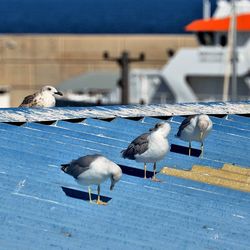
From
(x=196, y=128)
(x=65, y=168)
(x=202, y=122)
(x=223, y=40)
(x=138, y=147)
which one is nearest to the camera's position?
(x=65, y=168)

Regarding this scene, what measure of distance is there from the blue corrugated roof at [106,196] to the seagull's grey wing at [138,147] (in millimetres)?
228

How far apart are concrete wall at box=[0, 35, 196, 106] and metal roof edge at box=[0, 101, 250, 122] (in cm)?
5984

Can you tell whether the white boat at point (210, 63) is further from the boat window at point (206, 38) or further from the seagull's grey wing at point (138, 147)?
the seagull's grey wing at point (138, 147)

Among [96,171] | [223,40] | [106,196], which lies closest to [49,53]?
[223,40]

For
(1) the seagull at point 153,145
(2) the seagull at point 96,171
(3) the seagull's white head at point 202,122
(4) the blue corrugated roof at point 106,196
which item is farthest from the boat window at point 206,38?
(2) the seagull at point 96,171

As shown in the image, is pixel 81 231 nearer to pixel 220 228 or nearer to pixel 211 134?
pixel 220 228

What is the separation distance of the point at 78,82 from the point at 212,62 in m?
10.5

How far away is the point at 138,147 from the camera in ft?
45.1

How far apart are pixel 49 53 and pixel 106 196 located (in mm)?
66596

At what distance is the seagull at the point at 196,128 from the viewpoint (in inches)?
588

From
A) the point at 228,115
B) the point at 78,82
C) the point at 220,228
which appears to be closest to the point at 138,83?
the point at 78,82

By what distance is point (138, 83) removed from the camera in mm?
70625

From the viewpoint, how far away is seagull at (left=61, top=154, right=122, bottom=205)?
12266mm

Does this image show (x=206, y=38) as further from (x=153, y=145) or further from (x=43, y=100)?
(x=153, y=145)
